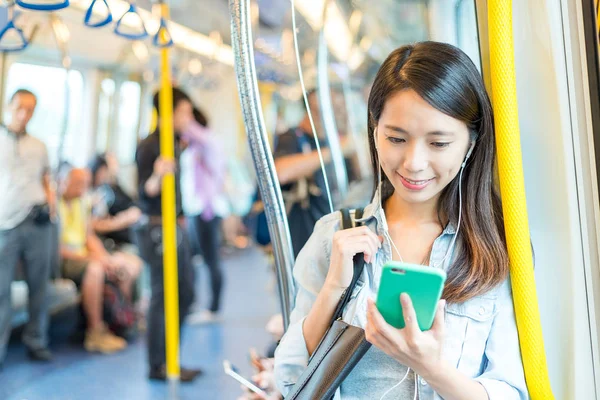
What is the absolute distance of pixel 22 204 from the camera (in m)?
2.16

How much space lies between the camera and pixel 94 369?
3676 millimetres

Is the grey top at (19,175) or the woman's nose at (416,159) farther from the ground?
the grey top at (19,175)

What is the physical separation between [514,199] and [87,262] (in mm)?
3669

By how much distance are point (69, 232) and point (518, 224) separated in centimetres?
384

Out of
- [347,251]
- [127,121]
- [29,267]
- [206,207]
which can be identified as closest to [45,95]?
[29,267]

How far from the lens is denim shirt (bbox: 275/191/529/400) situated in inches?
42.6

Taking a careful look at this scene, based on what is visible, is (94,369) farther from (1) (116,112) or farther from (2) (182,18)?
(2) (182,18)

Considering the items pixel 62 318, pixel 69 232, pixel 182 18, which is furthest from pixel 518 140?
pixel 182 18

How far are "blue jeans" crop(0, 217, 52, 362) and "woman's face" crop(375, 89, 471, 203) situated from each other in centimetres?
152

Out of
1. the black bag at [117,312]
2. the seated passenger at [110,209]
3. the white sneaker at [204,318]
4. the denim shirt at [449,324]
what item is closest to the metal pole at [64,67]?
the denim shirt at [449,324]

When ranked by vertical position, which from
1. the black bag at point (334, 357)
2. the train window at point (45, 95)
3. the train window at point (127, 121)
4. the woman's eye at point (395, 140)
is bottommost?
the black bag at point (334, 357)

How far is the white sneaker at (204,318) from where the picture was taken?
5052 millimetres

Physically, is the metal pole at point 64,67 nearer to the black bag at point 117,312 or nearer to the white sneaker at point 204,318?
the black bag at point 117,312

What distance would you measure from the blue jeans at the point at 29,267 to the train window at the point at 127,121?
315 centimetres
